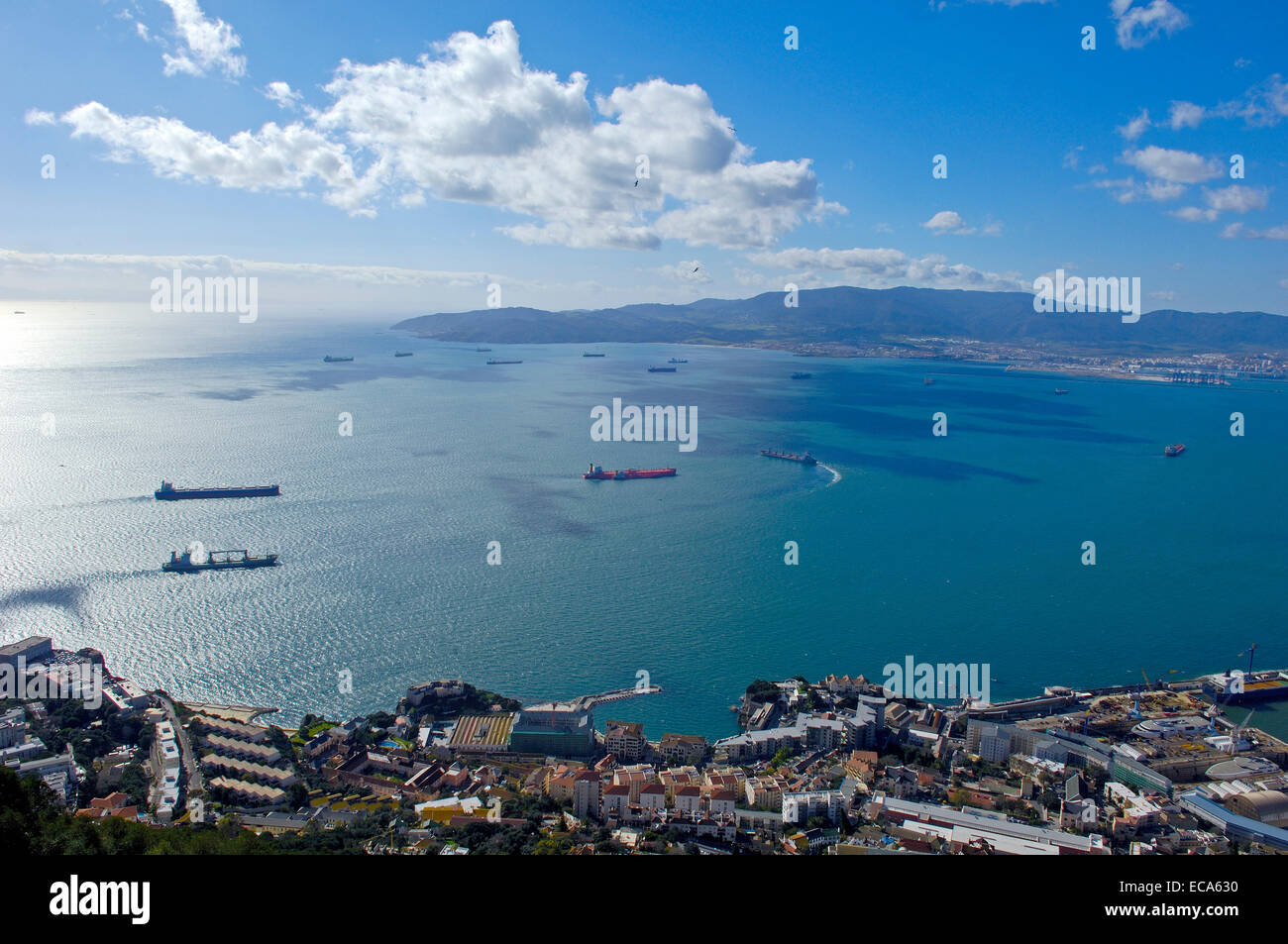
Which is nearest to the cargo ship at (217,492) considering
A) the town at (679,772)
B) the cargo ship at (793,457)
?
the town at (679,772)

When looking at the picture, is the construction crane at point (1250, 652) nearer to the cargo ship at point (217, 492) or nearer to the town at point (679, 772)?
the town at point (679, 772)

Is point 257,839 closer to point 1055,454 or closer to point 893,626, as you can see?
point 893,626

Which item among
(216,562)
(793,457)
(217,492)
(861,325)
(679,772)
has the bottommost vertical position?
(679,772)

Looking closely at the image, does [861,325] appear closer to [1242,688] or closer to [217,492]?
[217,492]

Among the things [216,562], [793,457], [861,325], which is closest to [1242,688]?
[793,457]

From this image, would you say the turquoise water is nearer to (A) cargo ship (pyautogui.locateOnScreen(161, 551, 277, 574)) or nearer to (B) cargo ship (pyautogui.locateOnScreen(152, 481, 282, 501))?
(A) cargo ship (pyautogui.locateOnScreen(161, 551, 277, 574))

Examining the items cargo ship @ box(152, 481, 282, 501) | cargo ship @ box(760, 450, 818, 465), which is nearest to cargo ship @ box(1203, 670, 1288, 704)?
cargo ship @ box(760, 450, 818, 465)
